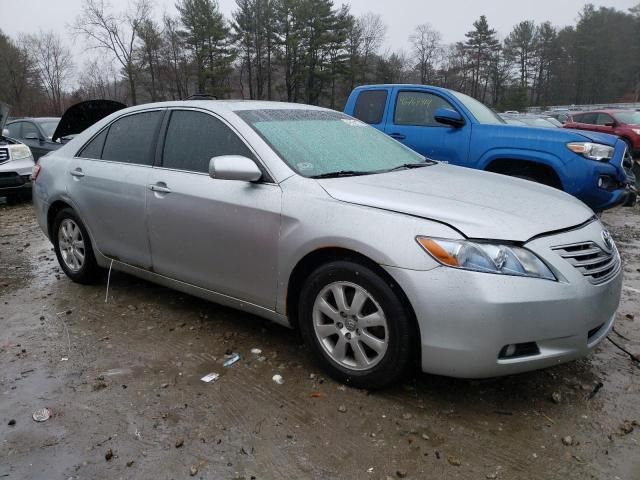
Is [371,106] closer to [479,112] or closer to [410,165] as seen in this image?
[479,112]

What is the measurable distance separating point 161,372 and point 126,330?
0.80 metres

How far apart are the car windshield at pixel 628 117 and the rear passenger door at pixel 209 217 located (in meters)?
17.7

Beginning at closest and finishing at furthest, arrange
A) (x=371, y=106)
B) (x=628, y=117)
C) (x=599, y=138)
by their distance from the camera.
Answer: (x=599, y=138) → (x=371, y=106) → (x=628, y=117)

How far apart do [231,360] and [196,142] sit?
1.52 metres

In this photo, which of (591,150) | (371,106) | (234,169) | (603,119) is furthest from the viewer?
(603,119)

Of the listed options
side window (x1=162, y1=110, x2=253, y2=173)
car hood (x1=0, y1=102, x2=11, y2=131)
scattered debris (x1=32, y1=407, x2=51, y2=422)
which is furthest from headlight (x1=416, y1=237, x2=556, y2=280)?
Answer: car hood (x1=0, y1=102, x2=11, y2=131)

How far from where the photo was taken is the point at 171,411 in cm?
268

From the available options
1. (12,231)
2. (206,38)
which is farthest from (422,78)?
Result: (12,231)

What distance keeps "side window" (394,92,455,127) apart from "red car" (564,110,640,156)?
12122 millimetres

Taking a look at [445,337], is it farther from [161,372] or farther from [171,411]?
[161,372]

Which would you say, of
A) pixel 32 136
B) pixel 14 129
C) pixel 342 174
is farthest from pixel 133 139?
pixel 14 129

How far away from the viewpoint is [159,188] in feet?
11.8

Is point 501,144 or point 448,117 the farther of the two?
point 448,117

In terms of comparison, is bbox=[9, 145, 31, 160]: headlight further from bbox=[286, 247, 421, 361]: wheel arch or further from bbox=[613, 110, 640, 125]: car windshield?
bbox=[613, 110, 640, 125]: car windshield
